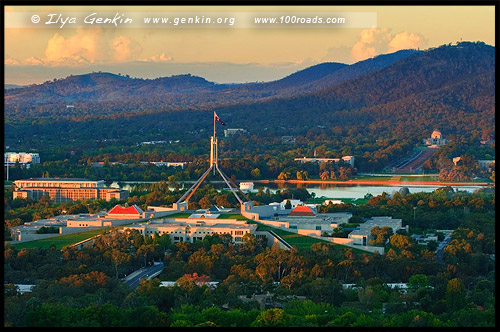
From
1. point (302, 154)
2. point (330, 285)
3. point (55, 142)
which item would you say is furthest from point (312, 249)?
point (55, 142)

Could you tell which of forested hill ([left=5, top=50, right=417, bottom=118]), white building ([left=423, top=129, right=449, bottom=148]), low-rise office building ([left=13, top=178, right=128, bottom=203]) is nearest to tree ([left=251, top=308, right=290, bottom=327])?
low-rise office building ([left=13, top=178, right=128, bottom=203])

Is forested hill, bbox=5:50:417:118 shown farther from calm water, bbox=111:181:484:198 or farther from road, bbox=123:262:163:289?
road, bbox=123:262:163:289

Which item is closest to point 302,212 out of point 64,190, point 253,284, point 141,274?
point 141,274

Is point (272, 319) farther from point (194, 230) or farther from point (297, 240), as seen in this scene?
point (194, 230)

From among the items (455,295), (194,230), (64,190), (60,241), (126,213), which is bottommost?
(455,295)
